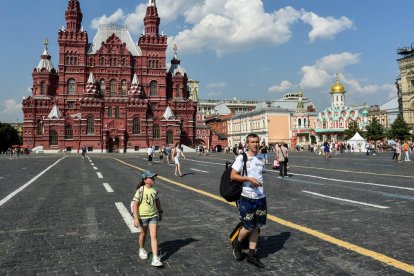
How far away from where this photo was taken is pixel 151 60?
77.5m

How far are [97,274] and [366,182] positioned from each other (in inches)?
Answer: 498

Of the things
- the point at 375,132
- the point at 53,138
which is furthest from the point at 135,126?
the point at 375,132

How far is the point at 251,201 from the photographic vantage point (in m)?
5.41

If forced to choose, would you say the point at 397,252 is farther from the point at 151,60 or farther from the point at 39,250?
the point at 151,60

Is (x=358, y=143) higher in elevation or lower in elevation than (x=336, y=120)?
lower

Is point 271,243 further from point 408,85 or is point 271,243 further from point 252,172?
point 408,85

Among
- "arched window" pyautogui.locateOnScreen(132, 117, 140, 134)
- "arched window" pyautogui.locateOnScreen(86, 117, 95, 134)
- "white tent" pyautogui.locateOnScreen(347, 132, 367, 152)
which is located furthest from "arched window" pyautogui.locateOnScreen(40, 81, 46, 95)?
"white tent" pyautogui.locateOnScreen(347, 132, 367, 152)

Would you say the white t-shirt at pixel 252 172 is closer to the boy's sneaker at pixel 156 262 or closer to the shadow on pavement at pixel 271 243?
the shadow on pavement at pixel 271 243

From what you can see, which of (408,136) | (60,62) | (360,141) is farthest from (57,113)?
(408,136)

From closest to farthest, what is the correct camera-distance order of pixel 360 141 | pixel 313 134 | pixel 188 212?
pixel 188 212 → pixel 360 141 → pixel 313 134

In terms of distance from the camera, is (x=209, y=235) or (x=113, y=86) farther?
(x=113, y=86)

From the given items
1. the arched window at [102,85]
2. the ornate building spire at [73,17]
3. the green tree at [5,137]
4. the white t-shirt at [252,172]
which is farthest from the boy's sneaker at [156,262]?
the green tree at [5,137]

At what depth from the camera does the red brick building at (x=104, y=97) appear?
7025 cm

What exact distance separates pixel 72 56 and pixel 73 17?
805 centimetres
